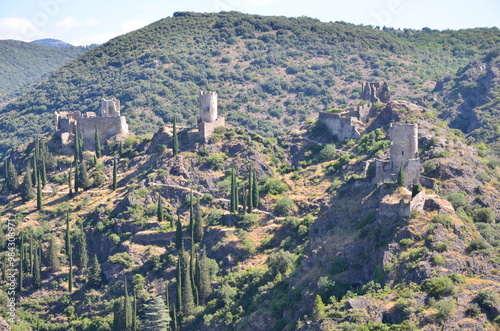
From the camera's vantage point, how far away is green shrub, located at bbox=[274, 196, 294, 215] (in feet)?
262

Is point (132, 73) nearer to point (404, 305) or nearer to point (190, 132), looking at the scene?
point (190, 132)

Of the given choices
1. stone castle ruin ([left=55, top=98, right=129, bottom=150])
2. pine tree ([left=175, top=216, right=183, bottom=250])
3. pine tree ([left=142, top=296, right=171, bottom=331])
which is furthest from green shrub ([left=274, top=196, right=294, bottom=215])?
stone castle ruin ([left=55, top=98, right=129, bottom=150])

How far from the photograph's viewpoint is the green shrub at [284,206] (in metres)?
79.8

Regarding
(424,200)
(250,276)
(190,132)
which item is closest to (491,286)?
(424,200)

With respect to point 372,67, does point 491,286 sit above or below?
below

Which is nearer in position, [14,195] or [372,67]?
[14,195]

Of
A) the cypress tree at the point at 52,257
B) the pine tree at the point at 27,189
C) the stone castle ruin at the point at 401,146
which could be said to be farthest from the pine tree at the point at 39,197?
the stone castle ruin at the point at 401,146

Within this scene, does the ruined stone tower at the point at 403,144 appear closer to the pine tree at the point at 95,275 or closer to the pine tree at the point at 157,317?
the pine tree at the point at 157,317

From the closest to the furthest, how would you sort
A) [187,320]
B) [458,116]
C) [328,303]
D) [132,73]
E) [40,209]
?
[328,303] → [187,320] → [40,209] → [458,116] → [132,73]

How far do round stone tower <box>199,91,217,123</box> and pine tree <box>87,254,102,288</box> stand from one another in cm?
2040

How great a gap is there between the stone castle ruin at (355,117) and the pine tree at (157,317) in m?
28.3

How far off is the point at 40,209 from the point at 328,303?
122 feet

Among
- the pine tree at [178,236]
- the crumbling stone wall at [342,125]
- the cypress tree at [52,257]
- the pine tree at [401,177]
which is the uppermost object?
the crumbling stone wall at [342,125]

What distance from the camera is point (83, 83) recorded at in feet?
488
